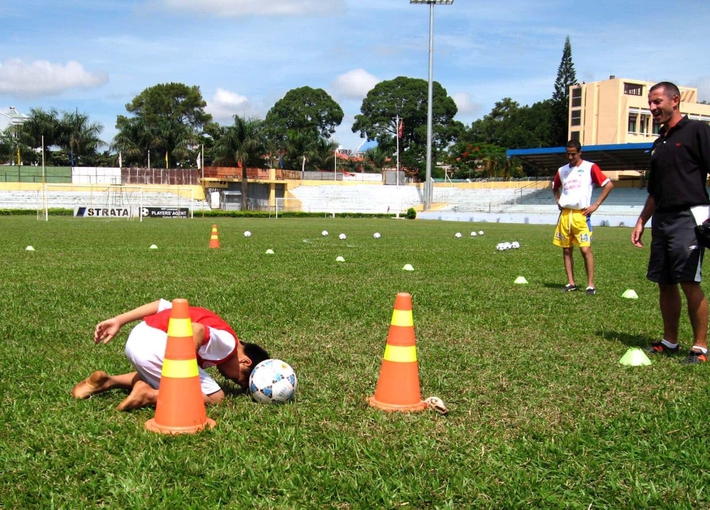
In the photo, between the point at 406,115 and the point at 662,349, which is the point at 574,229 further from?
the point at 406,115

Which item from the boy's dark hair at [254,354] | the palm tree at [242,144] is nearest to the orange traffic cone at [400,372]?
the boy's dark hair at [254,354]

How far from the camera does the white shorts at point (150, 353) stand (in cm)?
383

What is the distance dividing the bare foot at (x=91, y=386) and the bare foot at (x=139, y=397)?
0.76ft

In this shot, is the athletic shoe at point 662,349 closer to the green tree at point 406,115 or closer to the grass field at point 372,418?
the grass field at point 372,418

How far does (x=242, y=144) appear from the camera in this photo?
6016cm

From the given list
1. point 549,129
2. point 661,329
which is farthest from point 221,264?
point 549,129

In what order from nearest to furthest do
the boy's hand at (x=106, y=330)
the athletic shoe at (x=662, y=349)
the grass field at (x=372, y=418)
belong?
the grass field at (x=372, y=418)
the boy's hand at (x=106, y=330)
the athletic shoe at (x=662, y=349)

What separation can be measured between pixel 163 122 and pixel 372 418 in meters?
67.0

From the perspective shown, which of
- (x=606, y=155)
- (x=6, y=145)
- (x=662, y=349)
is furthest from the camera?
(x=6, y=145)

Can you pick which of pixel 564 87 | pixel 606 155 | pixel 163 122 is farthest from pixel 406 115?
pixel 606 155

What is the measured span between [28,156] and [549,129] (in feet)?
183

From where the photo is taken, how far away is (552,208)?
182 feet

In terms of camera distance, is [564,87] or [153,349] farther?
[564,87]

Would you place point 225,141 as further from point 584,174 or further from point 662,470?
point 662,470
